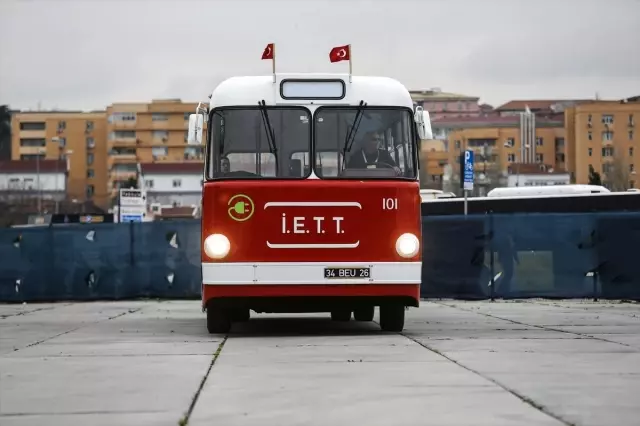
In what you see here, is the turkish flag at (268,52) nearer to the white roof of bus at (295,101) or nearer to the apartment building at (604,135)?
the white roof of bus at (295,101)

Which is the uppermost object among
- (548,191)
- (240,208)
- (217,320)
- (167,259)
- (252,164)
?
Answer: (252,164)

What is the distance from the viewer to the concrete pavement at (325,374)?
8391 mm

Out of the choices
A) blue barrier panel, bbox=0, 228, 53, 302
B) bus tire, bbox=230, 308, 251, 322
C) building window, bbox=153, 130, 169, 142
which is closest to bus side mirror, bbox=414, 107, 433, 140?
bus tire, bbox=230, 308, 251, 322

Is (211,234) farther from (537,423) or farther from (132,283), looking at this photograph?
(132,283)

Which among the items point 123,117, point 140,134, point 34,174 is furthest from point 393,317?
point 123,117

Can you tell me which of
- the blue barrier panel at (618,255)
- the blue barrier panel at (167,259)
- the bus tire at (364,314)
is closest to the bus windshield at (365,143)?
the bus tire at (364,314)

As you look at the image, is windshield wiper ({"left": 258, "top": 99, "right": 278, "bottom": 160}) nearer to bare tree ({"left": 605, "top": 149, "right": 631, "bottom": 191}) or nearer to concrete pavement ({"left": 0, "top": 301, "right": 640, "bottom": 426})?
concrete pavement ({"left": 0, "top": 301, "right": 640, "bottom": 426})

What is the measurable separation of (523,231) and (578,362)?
1587cm

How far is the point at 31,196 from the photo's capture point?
159 m

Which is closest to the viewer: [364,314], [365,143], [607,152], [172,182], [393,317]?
[365,143]

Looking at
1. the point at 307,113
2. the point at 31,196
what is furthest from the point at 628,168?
the point at 307,113

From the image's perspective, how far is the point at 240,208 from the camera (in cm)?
1541

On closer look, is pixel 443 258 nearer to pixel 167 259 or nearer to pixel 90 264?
pixel 167 259

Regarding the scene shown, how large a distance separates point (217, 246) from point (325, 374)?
4859mm
